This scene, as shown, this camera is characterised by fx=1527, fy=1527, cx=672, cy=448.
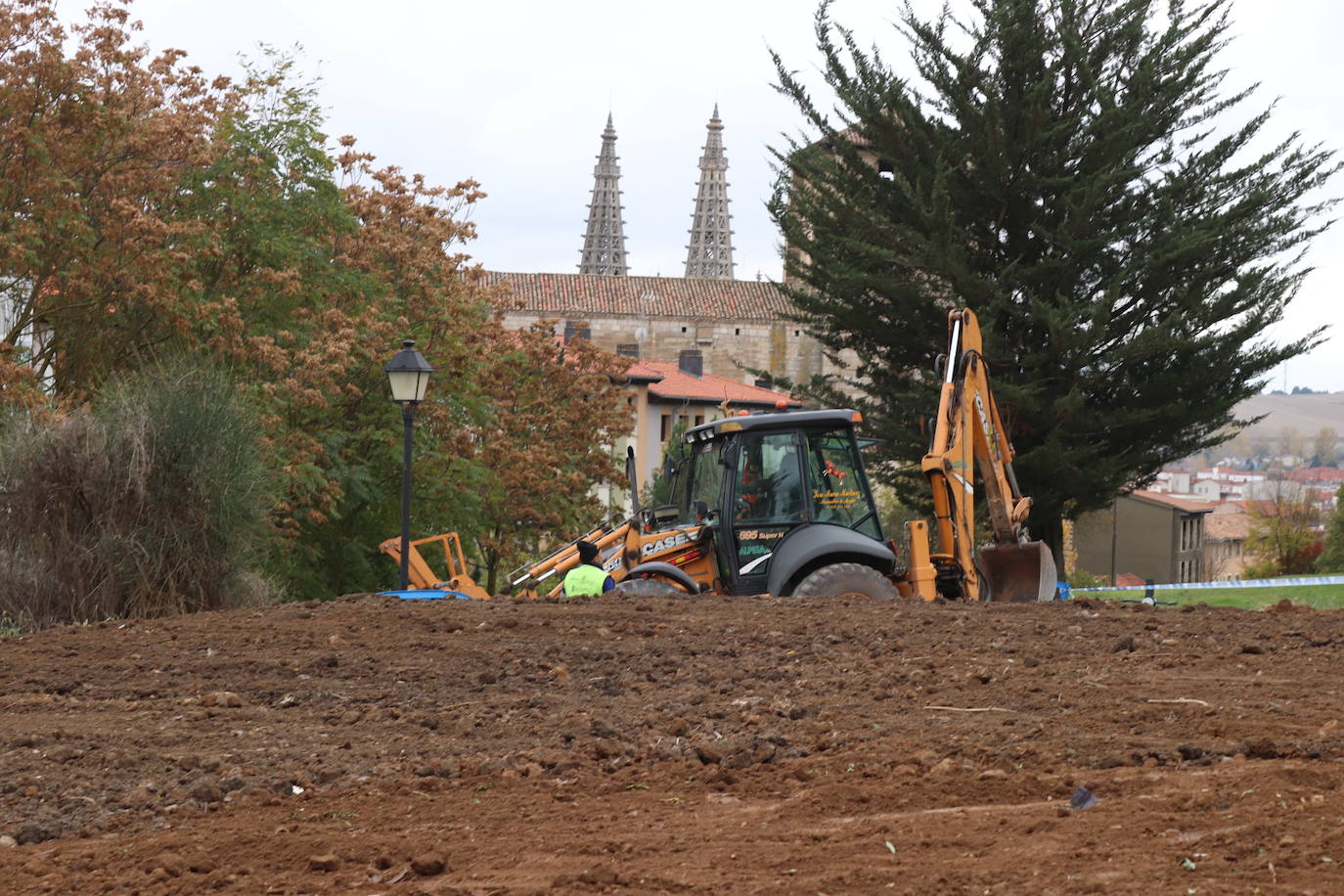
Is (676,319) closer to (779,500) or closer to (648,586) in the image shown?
(779,500)

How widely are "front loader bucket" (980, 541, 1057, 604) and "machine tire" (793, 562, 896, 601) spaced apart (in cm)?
243

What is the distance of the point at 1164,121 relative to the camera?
21188 millimetres

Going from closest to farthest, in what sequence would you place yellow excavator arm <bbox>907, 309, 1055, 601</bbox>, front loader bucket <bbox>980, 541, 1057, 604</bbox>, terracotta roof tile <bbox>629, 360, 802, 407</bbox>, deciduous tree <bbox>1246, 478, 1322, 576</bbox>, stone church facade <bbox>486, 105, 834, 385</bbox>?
yellow excavator arm <bbox>907, 309, 1055, 601</bbox>, front loader bucket <bbox>980, 541, 1057, 604</bbox>, deciduous tree <bbox>1246, 478, 1322, 576</bbox>, terracotta roof tile <bbox>629, 360, 802, 407</bbox>, stone church facade <bbox>486, 105, 834, 385</bbox>

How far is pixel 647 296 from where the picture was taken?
291ft

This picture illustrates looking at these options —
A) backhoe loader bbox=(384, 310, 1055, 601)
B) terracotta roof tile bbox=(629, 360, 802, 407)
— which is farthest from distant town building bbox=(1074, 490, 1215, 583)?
backhoe loader bbox=(384, 310, 1055, 601)

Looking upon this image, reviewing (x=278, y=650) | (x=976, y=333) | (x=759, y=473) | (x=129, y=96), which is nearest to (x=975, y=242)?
(x=976, y=333)

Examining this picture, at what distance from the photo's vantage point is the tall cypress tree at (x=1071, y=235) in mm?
20234

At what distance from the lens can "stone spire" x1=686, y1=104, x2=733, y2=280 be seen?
6491 inches

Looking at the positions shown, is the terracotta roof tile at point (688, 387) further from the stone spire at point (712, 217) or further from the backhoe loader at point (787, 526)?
the stone spire at point (712, 217)

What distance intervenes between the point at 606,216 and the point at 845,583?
157 metres

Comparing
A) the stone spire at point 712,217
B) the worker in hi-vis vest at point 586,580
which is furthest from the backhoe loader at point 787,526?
the stone spire at point 712,217

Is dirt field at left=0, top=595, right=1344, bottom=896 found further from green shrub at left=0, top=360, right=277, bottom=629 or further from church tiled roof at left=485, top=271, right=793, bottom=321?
church tiled roof at left=485, top=271, right=793, bottom=321

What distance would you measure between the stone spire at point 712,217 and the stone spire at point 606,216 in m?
8.09

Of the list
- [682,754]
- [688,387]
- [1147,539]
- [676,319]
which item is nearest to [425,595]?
[682,754]
